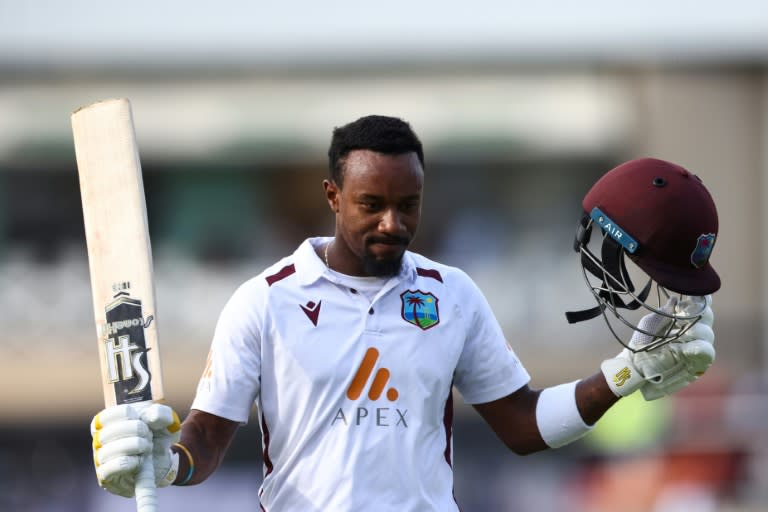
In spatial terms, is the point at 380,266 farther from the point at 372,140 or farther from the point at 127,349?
the point at 127,349

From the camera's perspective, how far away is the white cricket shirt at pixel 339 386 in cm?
348

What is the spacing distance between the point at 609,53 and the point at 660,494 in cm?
822

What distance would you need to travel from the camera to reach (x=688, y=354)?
3.52 metres

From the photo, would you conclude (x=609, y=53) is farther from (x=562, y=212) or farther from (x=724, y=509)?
(x=724, y=509)

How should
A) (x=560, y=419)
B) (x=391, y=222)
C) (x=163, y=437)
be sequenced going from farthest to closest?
(x=560, y=419)
(x=391, y=222)
(x=163, y=437)

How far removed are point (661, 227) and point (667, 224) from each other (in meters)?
0.02

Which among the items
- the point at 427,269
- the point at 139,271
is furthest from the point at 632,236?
the point at 139,271

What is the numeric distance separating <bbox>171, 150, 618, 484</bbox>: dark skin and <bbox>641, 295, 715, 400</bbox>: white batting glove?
135 mm

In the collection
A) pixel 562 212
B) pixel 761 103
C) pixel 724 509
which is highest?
pixel 761 103

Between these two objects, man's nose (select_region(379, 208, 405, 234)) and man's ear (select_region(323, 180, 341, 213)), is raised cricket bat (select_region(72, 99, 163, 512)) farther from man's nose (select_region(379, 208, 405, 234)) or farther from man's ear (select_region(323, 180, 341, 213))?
man's nose (select_region(379, 208, 405, 234))

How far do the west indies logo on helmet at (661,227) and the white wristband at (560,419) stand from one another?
0.90 ft

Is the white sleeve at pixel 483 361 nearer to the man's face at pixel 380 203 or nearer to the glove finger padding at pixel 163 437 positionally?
the man's face at pixel 380 203

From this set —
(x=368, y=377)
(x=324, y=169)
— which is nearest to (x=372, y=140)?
(x=368, y=377)

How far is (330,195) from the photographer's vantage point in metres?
3.63
